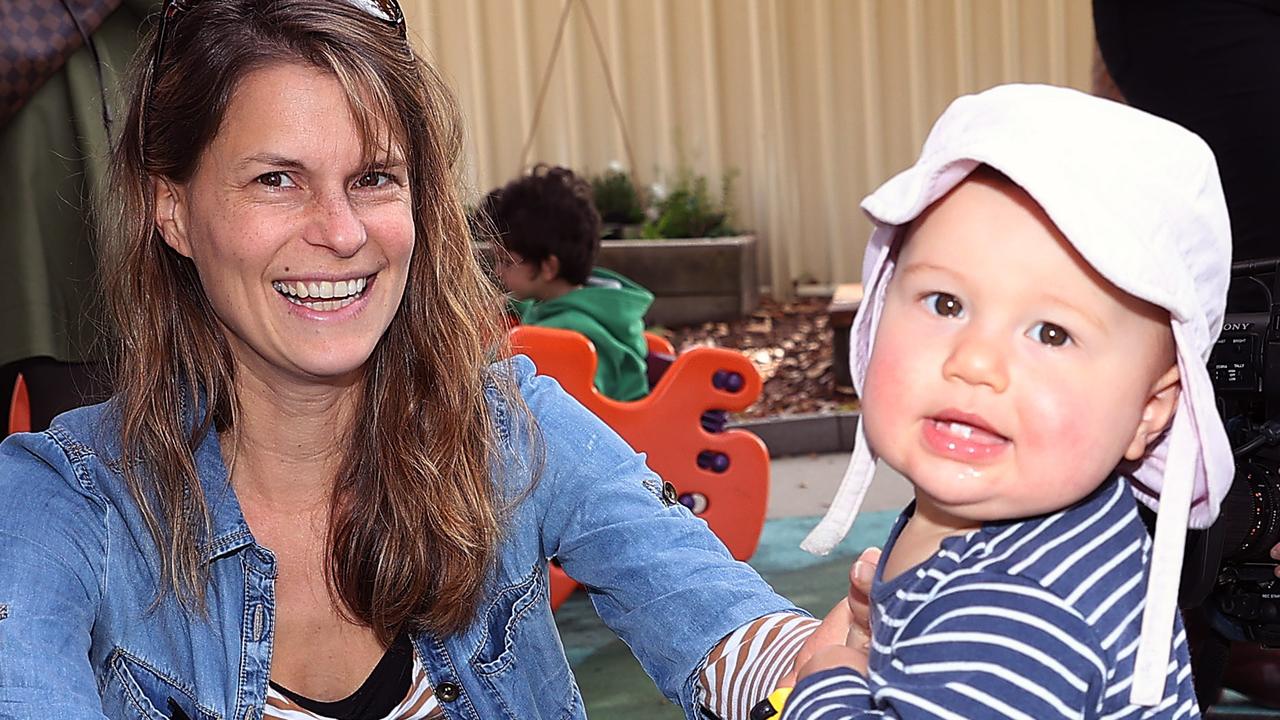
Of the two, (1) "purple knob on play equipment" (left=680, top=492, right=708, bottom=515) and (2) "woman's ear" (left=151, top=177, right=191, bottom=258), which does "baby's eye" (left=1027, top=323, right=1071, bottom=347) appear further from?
(1) "purple knob on play equipment" (left=680, top=492, right=708, bottom=515)

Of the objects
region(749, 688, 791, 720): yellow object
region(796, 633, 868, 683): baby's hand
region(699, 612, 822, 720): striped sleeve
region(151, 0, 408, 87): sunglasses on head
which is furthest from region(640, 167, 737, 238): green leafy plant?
region(796, 633, 868, 683): baby's hand

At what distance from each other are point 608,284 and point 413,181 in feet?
7.59

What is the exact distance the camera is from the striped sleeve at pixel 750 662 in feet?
4.34

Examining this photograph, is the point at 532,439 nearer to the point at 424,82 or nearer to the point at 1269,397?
the point at 424,82

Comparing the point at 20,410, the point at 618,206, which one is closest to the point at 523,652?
the point at 20,410

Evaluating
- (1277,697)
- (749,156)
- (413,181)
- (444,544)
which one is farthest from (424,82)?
(749,156)

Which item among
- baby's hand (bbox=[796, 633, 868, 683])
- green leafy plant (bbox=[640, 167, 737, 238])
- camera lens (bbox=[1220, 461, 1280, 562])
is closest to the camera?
baby's hand (bbox=[796, 633, 868, 683])

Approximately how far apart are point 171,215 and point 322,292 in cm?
22

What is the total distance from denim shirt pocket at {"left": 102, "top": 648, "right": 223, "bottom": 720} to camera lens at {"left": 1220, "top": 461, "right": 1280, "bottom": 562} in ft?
3.90

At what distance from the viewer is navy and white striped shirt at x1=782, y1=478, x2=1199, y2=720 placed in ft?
2.75

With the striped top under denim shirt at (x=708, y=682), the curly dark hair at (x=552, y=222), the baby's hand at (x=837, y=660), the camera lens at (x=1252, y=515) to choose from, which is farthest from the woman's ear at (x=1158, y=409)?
the curly dark hair at (x=552, y=222)

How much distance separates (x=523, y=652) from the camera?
163 centimetres

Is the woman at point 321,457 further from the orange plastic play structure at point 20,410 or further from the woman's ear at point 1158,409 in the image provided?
the woman's ear at point 1158,409

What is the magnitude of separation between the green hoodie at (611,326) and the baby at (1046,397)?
8.53ft
